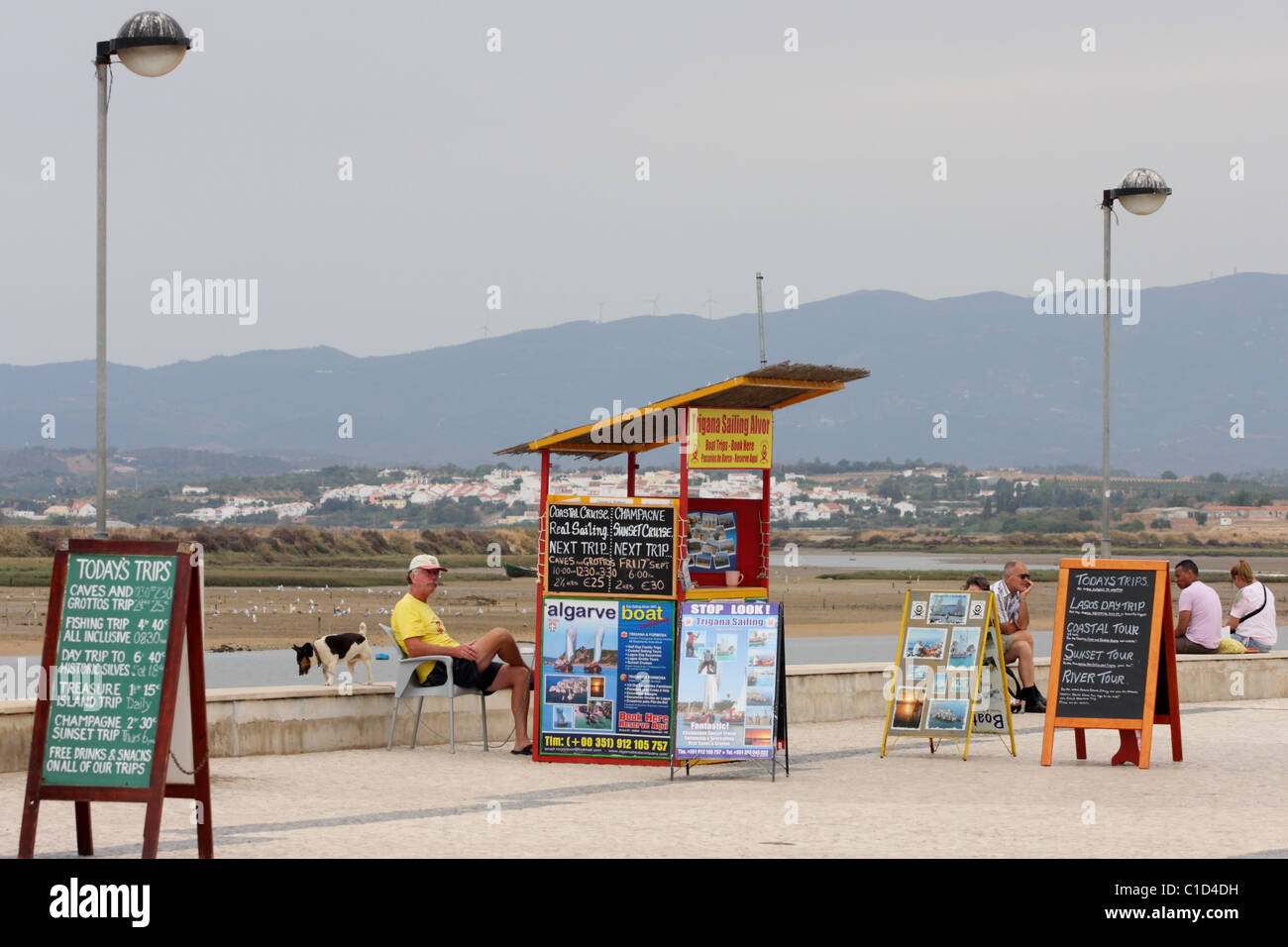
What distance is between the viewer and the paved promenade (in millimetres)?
8695

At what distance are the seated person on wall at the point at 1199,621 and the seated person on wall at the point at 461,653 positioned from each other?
7609 mm

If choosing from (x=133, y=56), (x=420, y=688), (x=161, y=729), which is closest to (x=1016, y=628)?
(x=420, y=688)

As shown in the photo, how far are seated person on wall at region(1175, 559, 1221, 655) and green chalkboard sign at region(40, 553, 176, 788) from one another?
1180cm

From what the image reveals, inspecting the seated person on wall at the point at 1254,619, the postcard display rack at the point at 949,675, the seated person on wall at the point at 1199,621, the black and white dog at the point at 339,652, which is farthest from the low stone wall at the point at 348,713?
the seated person on wall at the point at 1254,619

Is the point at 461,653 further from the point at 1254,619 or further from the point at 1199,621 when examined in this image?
the point at 1254,619

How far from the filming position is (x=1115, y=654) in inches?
502

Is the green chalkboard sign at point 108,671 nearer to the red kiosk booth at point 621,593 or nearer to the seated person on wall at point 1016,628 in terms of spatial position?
the red kiosk booth at point 621,593

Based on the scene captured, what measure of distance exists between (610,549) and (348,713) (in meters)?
2.30

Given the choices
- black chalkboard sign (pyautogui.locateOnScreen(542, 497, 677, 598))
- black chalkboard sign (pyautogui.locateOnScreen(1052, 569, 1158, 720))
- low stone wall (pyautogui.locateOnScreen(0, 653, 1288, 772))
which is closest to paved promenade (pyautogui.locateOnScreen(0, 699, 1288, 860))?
low stone wall (pyautogui.locateOnScreen(0, 653, 1288, 772))

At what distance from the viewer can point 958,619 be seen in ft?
44.4
